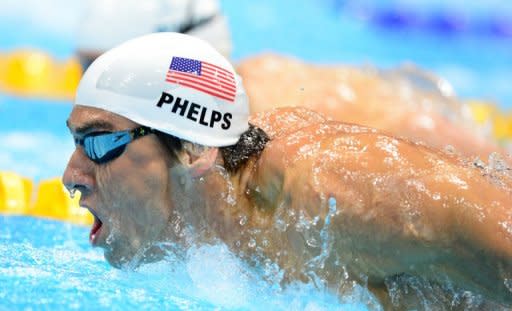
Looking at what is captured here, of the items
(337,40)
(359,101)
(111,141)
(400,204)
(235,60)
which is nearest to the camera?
(400,204)

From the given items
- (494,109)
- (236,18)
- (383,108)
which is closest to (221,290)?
(383,108)

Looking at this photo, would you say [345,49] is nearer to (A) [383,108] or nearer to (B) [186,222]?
(A) [383,108]

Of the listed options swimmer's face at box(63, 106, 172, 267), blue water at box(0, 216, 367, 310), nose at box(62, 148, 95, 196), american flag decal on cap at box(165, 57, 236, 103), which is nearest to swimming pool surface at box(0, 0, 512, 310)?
blue water at box(0, 216, 367, 310)

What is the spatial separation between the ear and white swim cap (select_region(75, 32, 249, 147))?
22mm

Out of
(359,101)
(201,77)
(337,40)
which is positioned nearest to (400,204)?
(201,77)

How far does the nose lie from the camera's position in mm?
2119

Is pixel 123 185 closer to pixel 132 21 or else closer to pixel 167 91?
pixel 167 91

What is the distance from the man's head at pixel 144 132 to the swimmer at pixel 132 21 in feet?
4.82

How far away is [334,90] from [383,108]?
201mm

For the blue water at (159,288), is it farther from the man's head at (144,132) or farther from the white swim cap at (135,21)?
the white swim cap at (135,21)

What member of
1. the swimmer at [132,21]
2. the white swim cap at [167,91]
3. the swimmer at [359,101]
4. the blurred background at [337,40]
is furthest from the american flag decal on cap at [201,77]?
the blurred background at [337,40]

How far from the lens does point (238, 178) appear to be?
217cm

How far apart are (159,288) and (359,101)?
4.73ft

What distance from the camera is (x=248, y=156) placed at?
7.14 feet
